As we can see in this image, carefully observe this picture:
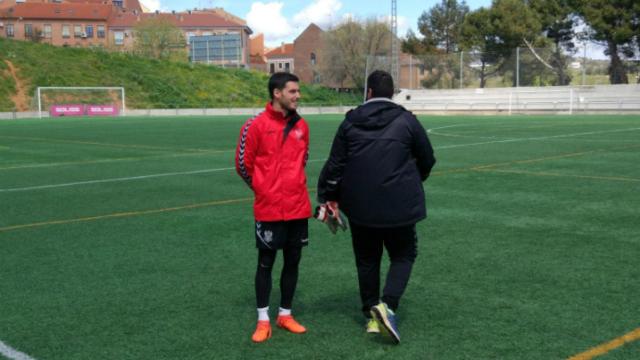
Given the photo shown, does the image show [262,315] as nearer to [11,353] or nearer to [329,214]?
[329,214]

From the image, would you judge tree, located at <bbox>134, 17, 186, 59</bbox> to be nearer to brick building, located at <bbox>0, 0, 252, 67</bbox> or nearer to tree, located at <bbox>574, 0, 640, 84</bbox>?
brick building, located at <bbox>0, 0, 252, 67</bbox>

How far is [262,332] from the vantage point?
4898 millimetres

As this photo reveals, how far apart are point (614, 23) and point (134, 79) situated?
40451 mm

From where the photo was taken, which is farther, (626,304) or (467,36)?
(467,36)

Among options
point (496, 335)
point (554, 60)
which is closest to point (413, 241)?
point (496, 335)

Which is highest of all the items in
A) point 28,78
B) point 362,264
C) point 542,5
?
point 542,5

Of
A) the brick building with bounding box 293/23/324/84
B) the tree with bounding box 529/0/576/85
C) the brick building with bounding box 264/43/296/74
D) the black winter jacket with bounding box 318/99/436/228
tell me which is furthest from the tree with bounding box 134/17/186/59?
the black winter jacket with bounding box 318/99/436/228

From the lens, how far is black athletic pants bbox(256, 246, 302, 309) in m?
4.99

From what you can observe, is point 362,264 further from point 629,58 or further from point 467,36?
point 467,36

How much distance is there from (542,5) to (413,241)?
6649 centimetres

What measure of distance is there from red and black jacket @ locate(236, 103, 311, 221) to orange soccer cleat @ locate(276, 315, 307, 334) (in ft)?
2.42

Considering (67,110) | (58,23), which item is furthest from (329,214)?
(58,23)

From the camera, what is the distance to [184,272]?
6.64 m

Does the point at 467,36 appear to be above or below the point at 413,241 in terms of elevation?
above
